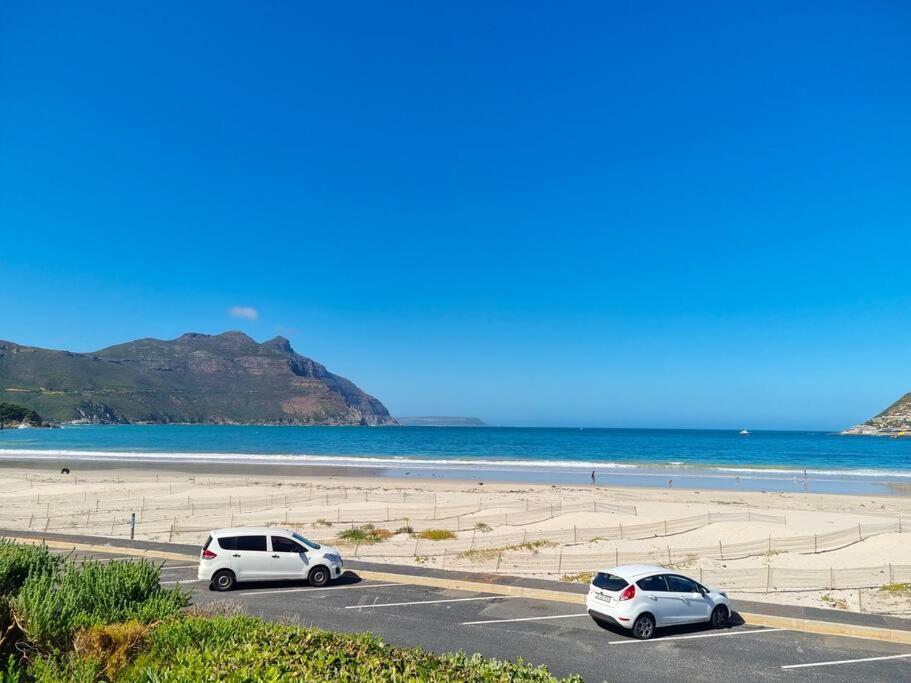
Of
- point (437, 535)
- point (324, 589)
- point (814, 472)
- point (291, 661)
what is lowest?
point (814, 472)

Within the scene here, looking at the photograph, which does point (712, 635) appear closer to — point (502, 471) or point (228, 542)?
point (228, 542)

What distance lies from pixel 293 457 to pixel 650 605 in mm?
85927

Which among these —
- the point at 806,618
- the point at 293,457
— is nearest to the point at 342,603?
the point at 806,618

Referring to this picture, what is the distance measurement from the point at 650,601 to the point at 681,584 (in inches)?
49.4

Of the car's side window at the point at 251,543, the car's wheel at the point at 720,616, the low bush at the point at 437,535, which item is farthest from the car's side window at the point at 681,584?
the low bush at the point at 437,535

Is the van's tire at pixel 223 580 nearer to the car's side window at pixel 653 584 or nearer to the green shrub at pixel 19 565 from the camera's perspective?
the green shrub at pixel 19 565

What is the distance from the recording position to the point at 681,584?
16609 mm

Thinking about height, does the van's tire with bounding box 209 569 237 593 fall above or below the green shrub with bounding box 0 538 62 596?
below

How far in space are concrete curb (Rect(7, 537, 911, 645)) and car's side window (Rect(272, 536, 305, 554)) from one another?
2.65 meters

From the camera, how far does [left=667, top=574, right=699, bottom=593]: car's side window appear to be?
648 inches

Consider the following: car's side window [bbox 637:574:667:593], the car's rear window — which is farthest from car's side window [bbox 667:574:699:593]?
the car's rear window

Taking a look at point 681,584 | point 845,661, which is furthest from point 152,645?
point 845,661

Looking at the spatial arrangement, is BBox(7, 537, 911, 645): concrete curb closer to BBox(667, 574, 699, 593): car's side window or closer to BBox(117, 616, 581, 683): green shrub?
BBox(667, 574, 699, 593): car's side window

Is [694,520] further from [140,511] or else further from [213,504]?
[140,511]
